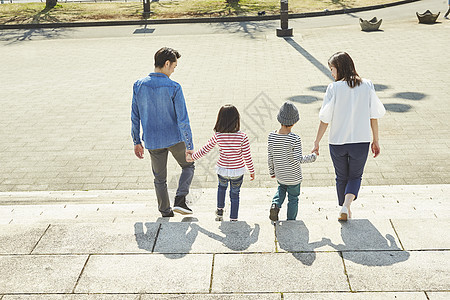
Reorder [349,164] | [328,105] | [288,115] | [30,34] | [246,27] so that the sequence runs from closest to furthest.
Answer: [288,115] → [328,105] → [349,164] → [246,27] → [30,34]

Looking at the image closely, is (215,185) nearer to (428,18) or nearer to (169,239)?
(169,239)

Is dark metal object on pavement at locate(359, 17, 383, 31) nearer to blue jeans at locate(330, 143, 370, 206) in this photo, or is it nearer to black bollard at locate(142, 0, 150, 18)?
black bollard at locate(142, 0, 150, 18)

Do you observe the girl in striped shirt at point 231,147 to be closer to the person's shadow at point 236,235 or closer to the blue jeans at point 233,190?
the blue jeans at point 233,190

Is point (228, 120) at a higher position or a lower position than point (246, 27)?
higher

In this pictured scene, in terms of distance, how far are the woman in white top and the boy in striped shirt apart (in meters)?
0.27

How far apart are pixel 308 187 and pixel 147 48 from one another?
11.5 m

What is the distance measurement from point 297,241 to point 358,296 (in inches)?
30.7

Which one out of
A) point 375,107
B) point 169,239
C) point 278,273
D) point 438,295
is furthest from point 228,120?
point 438,295

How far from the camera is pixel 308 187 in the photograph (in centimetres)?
662

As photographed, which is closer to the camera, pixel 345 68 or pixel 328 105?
pixel 345 68

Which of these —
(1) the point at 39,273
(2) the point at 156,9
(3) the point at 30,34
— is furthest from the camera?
(2) the point at 156,9

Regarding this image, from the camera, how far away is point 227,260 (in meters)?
3.63

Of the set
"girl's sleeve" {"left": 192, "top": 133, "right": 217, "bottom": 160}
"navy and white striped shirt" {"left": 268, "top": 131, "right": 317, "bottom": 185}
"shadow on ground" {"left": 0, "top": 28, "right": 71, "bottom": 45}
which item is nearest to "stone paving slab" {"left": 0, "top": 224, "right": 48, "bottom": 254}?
"girl's sleeve" {"left": 192, "top": 133, "right": 217, "bottom": 160}

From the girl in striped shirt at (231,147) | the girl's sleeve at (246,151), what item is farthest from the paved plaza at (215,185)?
the girl's sleeve at (246,151)
